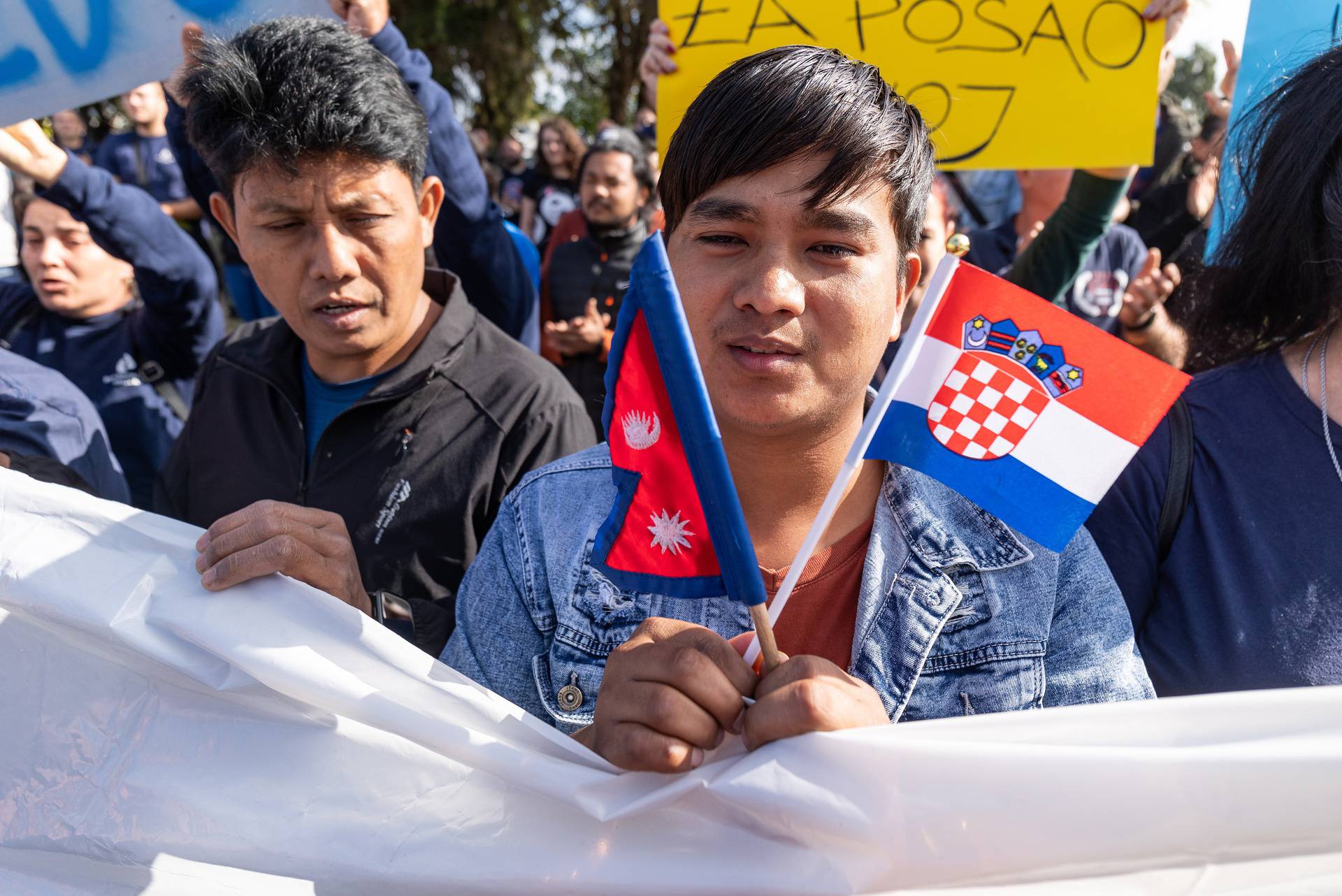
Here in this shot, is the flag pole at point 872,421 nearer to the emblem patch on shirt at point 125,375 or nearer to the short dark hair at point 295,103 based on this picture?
the short dark hair at point 295,103

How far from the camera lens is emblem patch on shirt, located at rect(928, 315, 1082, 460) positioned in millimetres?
1535

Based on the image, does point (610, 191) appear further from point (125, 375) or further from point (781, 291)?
point (781, 291)

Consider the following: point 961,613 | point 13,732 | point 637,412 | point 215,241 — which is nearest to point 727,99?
point 637,412

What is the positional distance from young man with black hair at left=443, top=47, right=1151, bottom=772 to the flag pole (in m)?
0.13

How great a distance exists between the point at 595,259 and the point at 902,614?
186 inches

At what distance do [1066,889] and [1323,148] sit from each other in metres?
1.32

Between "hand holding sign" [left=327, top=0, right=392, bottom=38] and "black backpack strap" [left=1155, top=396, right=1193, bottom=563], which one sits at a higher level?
"hand holding sign" [left=327, top=0, right=392, bottom=38]

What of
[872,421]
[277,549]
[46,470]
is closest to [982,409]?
[872,421]

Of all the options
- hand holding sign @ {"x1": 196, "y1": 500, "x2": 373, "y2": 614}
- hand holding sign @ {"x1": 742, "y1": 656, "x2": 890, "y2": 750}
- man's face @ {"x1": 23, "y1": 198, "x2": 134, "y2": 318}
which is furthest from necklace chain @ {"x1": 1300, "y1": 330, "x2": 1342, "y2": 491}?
man's face @ {"x1": 23, "y1": 198, "x2": 134, "y2": 318}

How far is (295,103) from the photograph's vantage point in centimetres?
242

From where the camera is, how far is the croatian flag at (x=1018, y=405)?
1522 mm

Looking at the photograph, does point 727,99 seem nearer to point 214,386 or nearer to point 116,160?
point 214,386

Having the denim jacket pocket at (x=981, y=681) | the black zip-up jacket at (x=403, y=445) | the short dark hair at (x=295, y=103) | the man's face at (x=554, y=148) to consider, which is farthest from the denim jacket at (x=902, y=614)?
the man's face at (x=554, y=148)

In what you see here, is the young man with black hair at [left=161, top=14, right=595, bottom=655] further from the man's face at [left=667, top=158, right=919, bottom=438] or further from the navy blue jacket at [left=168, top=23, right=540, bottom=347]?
the man's face at [left=667, top=158, right=919, bottom=438]
